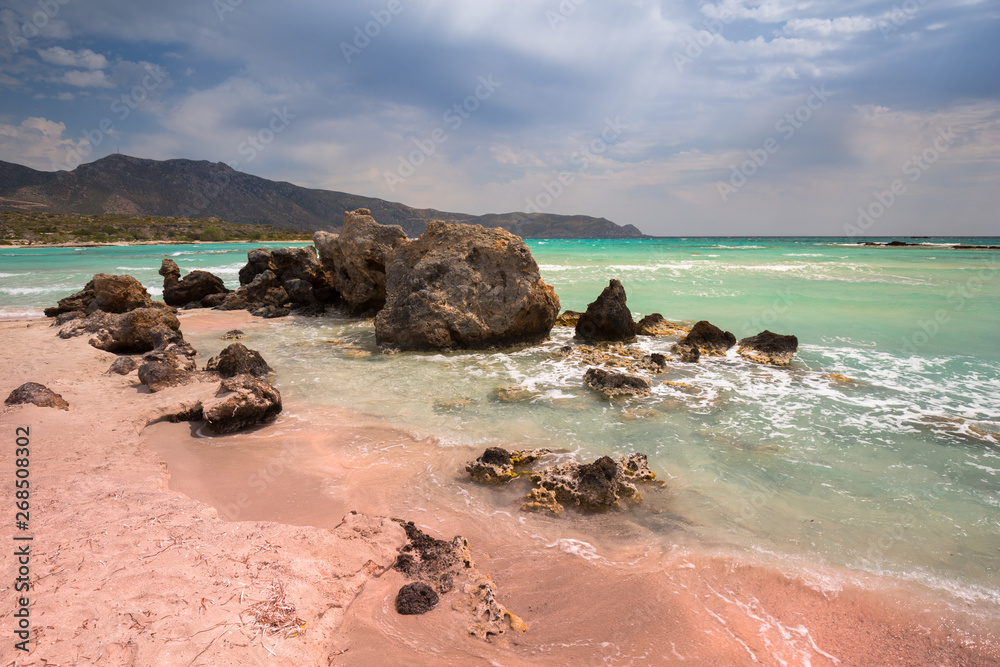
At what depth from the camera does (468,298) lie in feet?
29.7

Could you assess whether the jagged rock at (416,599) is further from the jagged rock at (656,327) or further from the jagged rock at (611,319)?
the jagged rock at (656,327)

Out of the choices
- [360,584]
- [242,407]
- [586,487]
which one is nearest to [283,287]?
[242,407]

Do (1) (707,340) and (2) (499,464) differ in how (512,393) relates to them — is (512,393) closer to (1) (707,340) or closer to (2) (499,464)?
(2) (499,464)

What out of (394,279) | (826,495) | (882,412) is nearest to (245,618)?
(826,495)

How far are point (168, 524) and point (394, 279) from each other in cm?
736

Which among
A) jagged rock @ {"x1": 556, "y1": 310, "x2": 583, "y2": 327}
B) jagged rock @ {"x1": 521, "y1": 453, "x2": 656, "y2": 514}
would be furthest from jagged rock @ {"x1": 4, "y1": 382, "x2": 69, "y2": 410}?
jagged rock @ {"x1": 556, "y1": 310, "x2": 583, "y2": 327}

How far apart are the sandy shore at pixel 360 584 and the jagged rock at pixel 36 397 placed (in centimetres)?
78

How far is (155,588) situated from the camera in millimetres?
2254

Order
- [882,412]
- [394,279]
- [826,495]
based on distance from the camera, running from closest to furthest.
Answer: [826,495] → [882,412] → [394,279]

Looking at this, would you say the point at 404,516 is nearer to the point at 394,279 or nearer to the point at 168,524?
the point at 168,524

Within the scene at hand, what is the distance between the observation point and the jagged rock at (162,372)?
5789 mm

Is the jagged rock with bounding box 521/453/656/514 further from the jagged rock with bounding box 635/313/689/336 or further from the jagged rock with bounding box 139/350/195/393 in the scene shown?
the jagged rock with bounding box 635/313/689/336

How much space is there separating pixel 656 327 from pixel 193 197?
148 metres

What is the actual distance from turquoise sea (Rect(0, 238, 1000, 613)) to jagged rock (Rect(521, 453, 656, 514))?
0.32 m
